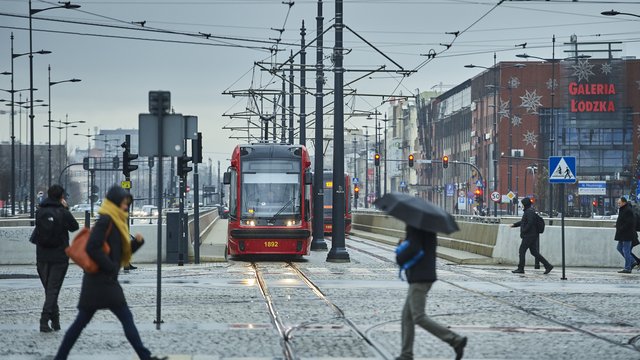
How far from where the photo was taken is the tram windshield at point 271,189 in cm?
3103

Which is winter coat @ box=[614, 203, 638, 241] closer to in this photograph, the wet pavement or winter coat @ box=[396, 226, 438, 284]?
the wet pavement

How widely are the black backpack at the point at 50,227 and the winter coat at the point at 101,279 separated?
360 centimetres

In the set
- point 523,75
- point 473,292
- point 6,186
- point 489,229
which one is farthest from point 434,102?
point 473,292

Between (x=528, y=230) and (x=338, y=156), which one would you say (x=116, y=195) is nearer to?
(x=528, y=230)

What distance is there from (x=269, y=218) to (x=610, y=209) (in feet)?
265

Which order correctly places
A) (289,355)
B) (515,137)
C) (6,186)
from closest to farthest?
(289,355)
(6,186)
(515,137)

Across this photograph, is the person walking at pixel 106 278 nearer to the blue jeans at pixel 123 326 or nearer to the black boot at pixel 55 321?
the blue jeans at pixel 123 326

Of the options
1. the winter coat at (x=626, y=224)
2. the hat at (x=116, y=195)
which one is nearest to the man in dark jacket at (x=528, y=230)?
the winter coat at (x=626, y=224)

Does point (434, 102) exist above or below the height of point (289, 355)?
above

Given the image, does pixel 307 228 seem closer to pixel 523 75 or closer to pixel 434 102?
pixel 523 75

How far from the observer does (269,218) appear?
3092 centimetres

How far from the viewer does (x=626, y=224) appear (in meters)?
27.2

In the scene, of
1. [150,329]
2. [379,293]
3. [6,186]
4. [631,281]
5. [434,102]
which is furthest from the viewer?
[434,102]

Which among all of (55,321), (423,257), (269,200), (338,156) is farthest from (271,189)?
(423,257)
